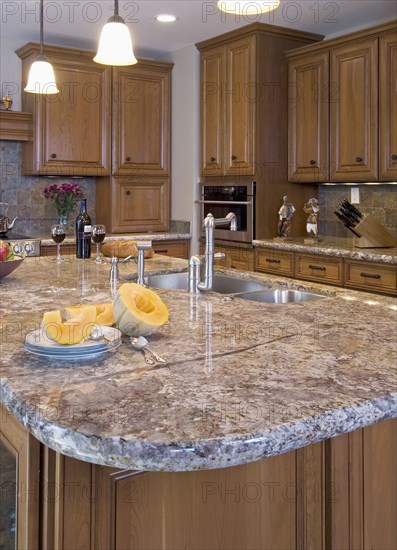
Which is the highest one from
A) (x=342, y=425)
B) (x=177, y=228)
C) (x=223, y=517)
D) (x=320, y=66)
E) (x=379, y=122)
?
(x=320, y=66)

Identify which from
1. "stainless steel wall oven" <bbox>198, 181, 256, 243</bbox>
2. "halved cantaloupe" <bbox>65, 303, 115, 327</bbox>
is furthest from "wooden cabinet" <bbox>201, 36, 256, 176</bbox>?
"halved cantaloupe" <bbox>65, 303, 115, 327</bbox>

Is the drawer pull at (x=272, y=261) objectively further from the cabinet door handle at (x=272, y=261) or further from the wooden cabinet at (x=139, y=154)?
the wooden cabinet at (x=139, y=154)

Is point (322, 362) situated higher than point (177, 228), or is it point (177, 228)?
point (177, 228)

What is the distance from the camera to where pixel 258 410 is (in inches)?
38.4

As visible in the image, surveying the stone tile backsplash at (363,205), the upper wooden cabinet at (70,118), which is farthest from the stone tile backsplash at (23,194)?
the stone tile backsplash at (363,205)

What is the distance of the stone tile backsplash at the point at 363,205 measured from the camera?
14.1ft

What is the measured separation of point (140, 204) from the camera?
5.30m

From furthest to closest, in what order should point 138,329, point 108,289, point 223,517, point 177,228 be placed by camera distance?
point 177,228 → point 108,289 → point 138,329 → point 223,517

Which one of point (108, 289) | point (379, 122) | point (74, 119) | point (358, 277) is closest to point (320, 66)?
point (379, 122)

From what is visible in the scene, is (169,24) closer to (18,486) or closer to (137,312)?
(137,312)

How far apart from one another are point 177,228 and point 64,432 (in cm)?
454

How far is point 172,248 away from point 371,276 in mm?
2011

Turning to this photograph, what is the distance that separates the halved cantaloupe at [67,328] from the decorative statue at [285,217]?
3393 millimetres

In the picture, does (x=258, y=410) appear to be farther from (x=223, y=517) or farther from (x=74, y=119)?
(x=74, y=119)
